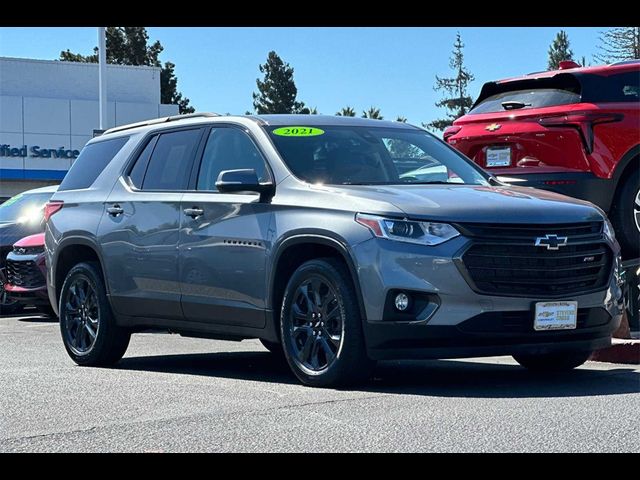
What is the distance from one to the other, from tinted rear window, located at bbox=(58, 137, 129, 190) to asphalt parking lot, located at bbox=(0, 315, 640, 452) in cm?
161

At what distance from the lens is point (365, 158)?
8.28 metres

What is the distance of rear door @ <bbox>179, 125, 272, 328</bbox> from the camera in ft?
25.8

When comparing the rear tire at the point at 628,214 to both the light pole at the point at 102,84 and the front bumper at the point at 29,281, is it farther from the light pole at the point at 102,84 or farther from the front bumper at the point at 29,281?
the light pole at the point at 102,84

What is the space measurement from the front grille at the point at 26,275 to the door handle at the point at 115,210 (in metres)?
6.07

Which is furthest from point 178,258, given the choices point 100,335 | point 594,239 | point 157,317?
point 594,239

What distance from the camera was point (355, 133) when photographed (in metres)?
8.49

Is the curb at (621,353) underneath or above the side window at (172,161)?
underneath

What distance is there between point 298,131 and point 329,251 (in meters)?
1.22

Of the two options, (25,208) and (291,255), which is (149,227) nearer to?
(291,255)

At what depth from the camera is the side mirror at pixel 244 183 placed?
7855 millimetres

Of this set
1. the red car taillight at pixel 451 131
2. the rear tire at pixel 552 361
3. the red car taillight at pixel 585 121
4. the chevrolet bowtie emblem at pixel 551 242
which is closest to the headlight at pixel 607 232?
the chevrolet bowtie emblem at pixel 551 242

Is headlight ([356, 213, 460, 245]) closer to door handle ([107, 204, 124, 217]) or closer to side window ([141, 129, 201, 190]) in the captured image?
side window ([141, 129, 201, 190])

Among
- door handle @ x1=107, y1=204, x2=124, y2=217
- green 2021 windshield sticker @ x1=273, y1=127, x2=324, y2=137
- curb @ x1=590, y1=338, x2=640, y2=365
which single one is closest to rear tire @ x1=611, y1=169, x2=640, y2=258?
curb @ x1=590, y1=338, x2=640, y2=365

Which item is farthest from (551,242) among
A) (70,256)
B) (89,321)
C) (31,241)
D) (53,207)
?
(31,241)
